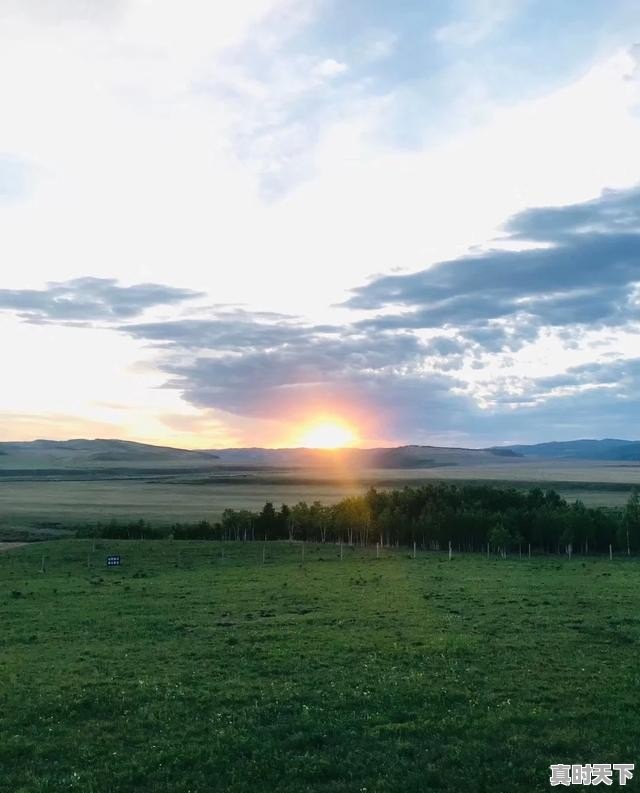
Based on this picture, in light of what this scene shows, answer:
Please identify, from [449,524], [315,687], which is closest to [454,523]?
[449,524]

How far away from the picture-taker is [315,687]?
Answer: 1984cm

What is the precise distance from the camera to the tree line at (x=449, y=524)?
82.2 m

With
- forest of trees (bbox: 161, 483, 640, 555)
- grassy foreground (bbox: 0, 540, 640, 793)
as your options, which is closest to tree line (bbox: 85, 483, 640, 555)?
forest of trees (bbox: 161, 483, 640, 555)

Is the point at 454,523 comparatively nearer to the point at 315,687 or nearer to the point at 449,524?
the point at 449,524

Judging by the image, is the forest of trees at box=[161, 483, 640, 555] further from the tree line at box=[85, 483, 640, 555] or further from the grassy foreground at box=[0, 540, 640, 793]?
the grassy foreground at box=[0, 540, 640, 793]

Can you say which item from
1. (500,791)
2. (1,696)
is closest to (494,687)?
(500,791)

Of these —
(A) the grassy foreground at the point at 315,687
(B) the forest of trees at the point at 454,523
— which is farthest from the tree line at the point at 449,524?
(A) the grassy foreground at the point at 315,687

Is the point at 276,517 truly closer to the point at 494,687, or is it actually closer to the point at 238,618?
the point at 238,618

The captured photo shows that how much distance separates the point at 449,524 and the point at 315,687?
7356cm

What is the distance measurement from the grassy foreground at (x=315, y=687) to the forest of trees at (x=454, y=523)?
4485cm

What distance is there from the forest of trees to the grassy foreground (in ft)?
147

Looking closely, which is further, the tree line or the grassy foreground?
the tree line

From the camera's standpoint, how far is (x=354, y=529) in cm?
10081

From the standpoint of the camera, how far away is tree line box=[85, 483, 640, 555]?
8225 cm
